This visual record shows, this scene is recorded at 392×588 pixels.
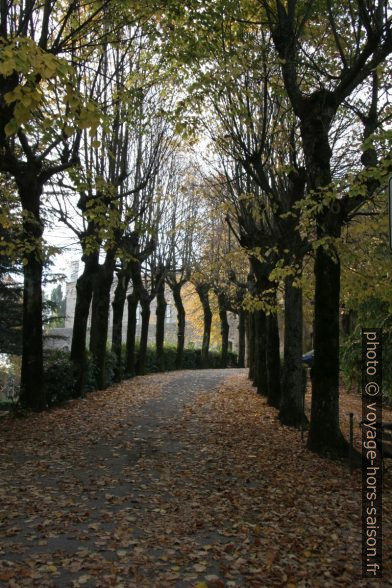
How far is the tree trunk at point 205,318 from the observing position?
3641cm

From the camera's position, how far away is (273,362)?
15.1 metres

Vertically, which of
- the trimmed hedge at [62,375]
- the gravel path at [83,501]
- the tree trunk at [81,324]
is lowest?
the gravel path at [83,501]

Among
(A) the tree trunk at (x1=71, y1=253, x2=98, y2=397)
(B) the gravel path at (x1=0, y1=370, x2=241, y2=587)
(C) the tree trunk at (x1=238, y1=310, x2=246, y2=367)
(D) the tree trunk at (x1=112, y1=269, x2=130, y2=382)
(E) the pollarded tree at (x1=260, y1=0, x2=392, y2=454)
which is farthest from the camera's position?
(C) the tree trunk at (x1=238, y1=310, x2=246, y2=367)

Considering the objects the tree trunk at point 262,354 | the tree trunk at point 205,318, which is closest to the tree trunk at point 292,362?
the tree trunk at point 262,354

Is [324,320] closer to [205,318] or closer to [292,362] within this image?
[292,362]

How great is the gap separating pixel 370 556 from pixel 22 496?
3987 millimetres

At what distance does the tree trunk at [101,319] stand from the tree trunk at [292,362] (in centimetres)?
744

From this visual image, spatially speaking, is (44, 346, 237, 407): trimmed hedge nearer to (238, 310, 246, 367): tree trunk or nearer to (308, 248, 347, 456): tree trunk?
(308, 248, 347, 456): tree trunk

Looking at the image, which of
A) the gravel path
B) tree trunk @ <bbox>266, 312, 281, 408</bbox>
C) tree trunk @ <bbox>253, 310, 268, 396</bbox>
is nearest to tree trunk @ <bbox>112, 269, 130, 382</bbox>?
tree trunk @ <bbox>253, 310, 268, 396</bbox>

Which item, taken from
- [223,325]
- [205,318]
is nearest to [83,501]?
[205,318]

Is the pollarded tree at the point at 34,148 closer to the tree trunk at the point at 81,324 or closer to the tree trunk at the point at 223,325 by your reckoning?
the tree trunk at the point at 81,324

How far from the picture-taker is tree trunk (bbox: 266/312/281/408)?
49.6 ft

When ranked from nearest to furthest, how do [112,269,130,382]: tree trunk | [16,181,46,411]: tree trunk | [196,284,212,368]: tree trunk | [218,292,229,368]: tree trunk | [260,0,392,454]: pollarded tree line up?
[260,0,392,454]: pollarded tree, [16,181,46,411]: tree trunk, [112,269,130,382]: tree trunk, [196,284,212,368]: tree trunk, [218,292,229,368]: tree trunk

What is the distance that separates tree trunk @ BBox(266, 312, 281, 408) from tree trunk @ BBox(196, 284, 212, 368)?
20.2 metres
